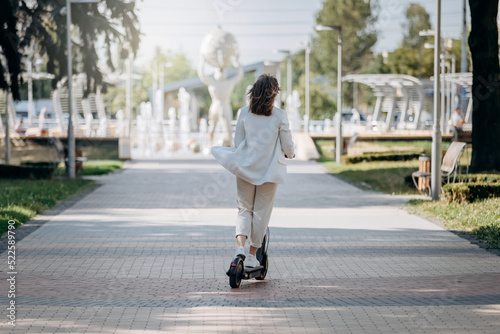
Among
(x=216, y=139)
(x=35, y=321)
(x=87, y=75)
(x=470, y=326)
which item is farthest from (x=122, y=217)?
(x=216, y=139)

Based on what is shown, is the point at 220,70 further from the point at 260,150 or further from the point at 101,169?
the point at 260,150

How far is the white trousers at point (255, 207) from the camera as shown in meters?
7.80

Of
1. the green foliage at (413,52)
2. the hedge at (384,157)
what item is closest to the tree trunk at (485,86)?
the hedge at (384,157)

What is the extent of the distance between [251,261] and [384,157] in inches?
803

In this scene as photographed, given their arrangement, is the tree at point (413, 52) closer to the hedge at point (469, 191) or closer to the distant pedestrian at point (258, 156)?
the hedge at point (469, 191)

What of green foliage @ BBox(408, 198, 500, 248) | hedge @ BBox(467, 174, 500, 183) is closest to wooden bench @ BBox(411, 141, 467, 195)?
hedge @ BBox(467, 174, 500, 183)

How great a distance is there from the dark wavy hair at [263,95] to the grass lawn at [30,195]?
5029mm

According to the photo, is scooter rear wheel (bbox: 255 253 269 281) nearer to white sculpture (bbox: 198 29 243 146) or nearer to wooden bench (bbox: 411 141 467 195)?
wooden bench (bbox: 411 141 467 195)

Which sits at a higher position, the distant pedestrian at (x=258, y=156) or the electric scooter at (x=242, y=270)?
the distant pedestrian at (x=258, y=156)

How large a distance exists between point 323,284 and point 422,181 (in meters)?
10.0

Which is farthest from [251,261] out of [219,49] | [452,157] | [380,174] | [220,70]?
[220,70]

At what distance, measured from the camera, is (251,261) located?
7.78m

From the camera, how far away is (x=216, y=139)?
38.1 meters

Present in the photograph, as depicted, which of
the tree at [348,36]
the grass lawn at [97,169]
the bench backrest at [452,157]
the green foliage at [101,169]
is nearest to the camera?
the bench backrest at [452,157]
